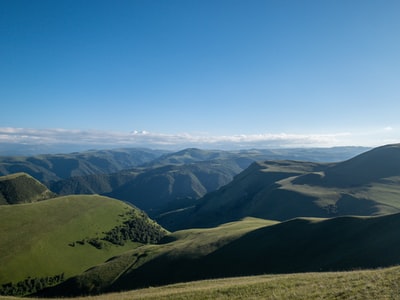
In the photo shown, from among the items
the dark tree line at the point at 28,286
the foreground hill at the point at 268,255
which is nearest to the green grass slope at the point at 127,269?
the foreground hill at the point at 268,255

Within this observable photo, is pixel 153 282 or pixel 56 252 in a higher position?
pixel 153 282

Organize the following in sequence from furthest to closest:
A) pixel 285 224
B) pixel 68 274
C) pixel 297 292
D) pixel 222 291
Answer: pixel 68 274, pixel 285 224, pixel 222 291, pixel 297 292

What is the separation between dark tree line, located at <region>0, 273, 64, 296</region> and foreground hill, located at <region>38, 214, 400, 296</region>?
43256mm

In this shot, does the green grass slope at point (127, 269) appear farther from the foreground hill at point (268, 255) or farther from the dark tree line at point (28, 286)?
the dark tree line at point (28, 286)

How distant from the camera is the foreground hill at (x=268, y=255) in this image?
65000 mm

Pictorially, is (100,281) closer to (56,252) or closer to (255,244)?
(255,244)

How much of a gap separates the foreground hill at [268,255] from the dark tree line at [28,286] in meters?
43.3

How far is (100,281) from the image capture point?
10531 centimetres

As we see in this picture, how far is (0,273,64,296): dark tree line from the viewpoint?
477 ft

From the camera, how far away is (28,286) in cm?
15362

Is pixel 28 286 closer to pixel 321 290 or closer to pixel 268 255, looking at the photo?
pixel 268 255

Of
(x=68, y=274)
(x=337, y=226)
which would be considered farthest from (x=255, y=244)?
(x=68, y=274)

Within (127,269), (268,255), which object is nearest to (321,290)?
(268,255)

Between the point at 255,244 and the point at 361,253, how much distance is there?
32.3m
